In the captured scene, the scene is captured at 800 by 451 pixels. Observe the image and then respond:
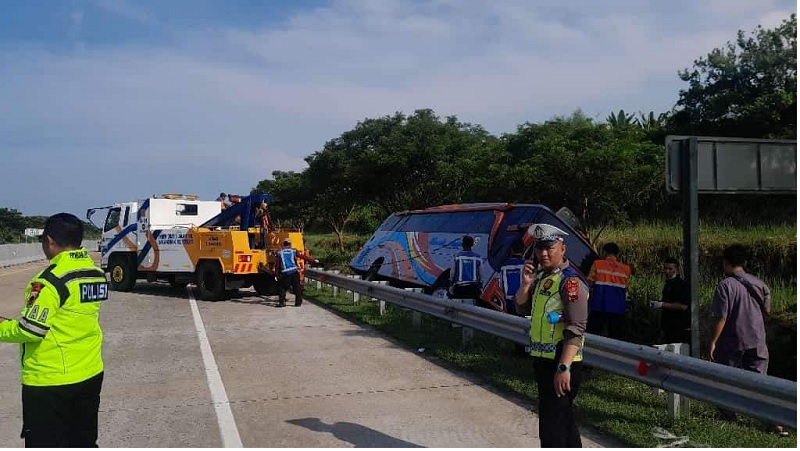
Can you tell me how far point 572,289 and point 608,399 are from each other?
2.85 m

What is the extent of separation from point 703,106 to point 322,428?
26367 mm

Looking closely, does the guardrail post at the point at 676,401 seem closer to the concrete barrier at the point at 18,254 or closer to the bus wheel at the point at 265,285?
the bus wheel at the point at 265,285

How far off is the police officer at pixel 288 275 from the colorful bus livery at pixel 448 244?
225cm

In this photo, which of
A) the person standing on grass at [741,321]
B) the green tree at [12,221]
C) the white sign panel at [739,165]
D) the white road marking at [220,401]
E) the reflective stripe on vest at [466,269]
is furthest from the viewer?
the green tree at [12,221]

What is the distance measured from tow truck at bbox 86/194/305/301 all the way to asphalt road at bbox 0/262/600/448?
14.7 ft

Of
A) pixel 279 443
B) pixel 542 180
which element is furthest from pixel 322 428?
pixel 542 180

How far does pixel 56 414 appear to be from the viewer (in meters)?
3.80

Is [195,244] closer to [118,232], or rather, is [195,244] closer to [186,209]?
[186,209]

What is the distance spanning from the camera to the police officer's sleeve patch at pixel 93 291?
12.7 feet

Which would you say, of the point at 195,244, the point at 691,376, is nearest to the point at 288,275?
the point at 195,244

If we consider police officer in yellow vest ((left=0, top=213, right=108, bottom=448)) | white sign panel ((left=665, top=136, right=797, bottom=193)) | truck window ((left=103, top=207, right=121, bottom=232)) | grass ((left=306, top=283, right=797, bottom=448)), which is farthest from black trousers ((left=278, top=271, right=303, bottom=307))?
police officer in yellow vest ((left=0, top=213, right=108, bottom=448))

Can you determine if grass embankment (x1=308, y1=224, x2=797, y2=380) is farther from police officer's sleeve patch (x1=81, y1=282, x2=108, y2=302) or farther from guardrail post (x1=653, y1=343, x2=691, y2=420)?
police officer's sleeve patch (x1=81, y1=282, x2=108, y2=302)

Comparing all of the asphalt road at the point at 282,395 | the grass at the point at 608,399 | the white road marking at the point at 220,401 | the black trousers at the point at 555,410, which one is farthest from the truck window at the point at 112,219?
the black trousers at the point at 555,410

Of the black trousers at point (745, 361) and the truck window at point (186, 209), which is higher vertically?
the truck window at point (186, 209)
